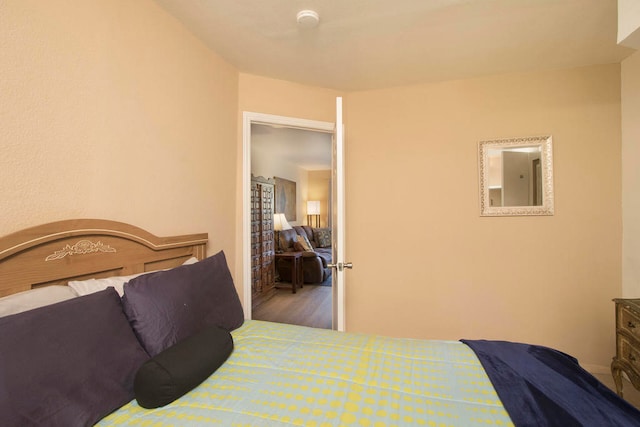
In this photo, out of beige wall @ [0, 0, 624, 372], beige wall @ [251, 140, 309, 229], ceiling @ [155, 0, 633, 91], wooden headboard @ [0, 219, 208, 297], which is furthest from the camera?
beige wall @ [251, 140, 309, 229]

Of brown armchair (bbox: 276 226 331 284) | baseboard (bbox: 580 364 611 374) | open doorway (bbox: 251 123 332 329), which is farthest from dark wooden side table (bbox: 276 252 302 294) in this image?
baseboard (bbox: 580 364 611 374)

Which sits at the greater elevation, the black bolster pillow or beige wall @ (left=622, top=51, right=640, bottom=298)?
beige wall @ (left=622, top=51, right=640, bottom=298)

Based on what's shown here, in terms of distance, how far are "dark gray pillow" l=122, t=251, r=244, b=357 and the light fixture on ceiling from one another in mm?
1501

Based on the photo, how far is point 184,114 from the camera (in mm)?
1840

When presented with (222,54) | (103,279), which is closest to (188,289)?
(103,279)

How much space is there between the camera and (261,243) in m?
4.43

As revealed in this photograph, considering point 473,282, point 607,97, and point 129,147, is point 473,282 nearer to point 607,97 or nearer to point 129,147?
point 607,97

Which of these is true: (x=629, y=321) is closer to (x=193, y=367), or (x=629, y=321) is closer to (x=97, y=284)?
(x=193, y=367)

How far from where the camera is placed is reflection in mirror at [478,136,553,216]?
234 centimetres

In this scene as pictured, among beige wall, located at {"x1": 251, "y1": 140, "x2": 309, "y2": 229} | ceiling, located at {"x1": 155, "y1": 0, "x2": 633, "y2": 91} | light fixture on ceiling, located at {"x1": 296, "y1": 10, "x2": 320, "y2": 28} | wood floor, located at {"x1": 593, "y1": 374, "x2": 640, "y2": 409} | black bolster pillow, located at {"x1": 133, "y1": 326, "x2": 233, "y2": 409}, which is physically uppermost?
ceiling, located at {"x1": 155, "y1": 0, "x2": 633, "y2": 91}

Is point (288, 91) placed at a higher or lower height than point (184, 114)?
higher

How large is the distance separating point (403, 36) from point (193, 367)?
2167 mm

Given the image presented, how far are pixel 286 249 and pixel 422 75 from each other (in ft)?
11.6

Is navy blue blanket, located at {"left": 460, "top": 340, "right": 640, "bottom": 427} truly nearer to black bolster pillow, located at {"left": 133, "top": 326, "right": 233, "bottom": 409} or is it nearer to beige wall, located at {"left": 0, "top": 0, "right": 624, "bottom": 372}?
black bolster pillow, located at {"left": 133, "top": 326, "right": 233, "bottom": 409}
